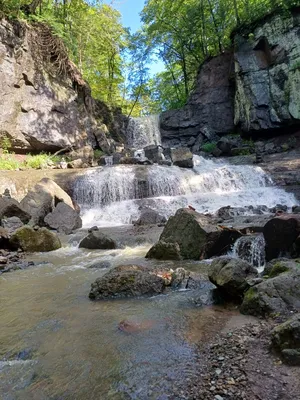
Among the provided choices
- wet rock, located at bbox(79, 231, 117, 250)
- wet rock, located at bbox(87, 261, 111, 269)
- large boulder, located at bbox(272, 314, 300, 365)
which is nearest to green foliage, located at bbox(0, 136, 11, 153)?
wet rock, located at bbox(79, 231, 117, 250)

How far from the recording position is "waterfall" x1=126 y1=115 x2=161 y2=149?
81.2 feet

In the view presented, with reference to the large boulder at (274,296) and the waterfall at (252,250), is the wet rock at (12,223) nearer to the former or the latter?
the waterfall at (252,250)

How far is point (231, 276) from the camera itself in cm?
381

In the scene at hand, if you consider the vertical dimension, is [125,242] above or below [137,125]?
below

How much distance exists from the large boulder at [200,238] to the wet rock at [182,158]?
10.2 meters

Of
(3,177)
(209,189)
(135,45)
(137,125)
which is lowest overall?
(209,189)

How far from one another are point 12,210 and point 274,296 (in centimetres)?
867

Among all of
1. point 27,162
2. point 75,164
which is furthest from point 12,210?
point 75,164

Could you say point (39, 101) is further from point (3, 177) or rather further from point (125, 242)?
point (125, 242)

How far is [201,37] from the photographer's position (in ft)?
86.1

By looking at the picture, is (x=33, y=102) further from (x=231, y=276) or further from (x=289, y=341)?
(x=289, y=341)

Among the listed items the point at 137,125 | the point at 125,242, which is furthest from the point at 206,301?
the point at 137,125

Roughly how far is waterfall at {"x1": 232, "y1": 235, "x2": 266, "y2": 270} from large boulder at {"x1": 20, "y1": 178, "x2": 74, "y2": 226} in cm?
680

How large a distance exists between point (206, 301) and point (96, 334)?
1417 millimetres
